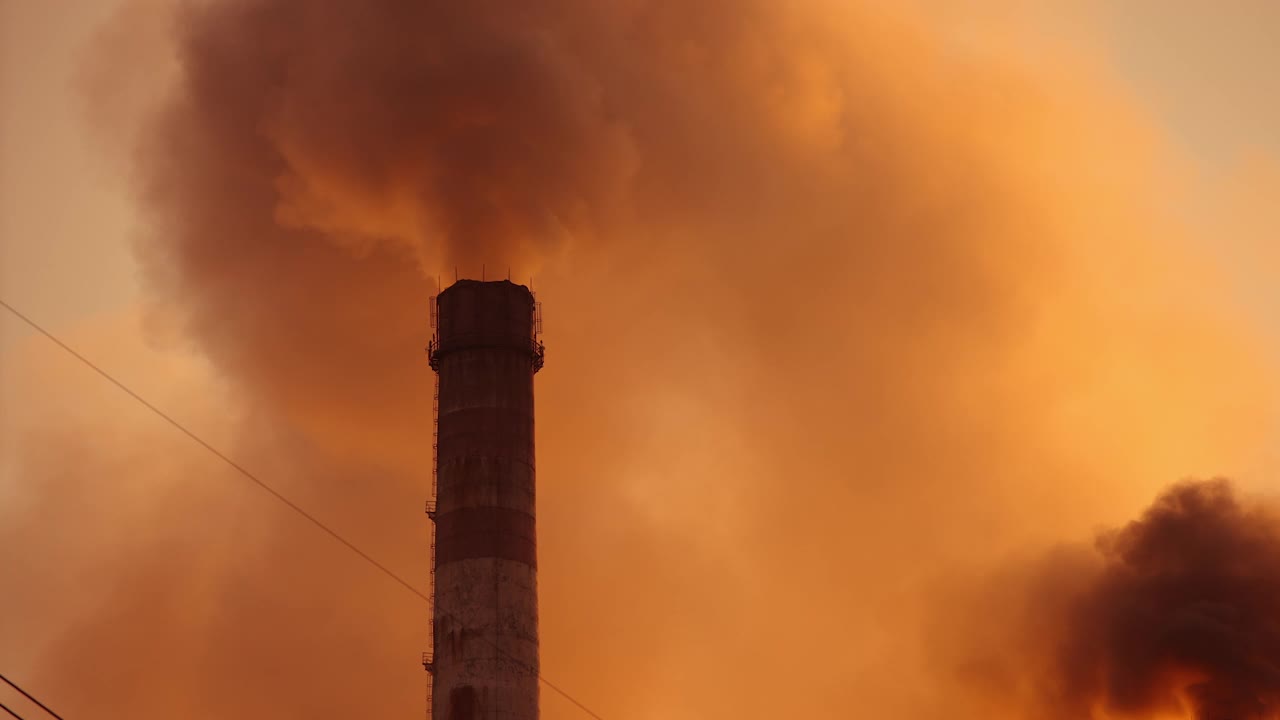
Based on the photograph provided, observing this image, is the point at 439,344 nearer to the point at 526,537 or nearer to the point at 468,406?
the point at 468,406

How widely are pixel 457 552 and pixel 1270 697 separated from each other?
30.3 metres

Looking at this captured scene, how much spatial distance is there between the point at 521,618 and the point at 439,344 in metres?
9.46

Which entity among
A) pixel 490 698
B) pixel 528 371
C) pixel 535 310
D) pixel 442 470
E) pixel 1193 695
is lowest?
pixel 490 698

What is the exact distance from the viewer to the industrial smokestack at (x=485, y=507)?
4031 cm

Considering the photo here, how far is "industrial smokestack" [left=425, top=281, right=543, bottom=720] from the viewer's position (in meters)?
40.3

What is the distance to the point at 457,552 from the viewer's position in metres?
41.3

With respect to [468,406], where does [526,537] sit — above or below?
below

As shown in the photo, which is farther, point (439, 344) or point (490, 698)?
point (439, 344)

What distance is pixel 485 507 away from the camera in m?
41.7

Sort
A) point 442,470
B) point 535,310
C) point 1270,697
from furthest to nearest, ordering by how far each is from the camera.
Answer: point 1270,697, point 535,310, point 442,470

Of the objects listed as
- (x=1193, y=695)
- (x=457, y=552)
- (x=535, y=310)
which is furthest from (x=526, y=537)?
(x=1193, y=695)

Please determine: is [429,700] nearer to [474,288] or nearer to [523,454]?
[523,454]

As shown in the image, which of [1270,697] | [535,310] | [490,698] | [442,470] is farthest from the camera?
[1270,697]

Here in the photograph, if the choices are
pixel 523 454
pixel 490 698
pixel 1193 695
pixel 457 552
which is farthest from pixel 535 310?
pixel 1193 695
